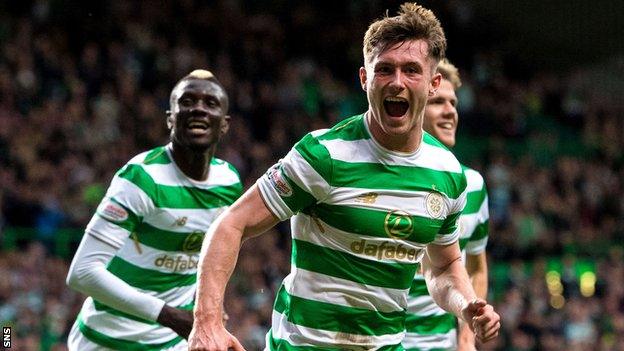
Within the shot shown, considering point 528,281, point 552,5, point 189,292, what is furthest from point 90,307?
point 552,5

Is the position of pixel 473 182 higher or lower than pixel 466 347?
higher

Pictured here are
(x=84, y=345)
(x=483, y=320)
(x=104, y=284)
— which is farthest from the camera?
(x=84, y=345)

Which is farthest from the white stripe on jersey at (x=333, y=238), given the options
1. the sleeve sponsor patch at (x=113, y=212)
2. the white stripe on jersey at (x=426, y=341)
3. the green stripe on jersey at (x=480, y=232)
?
the green stripe on jersey at (x=480, y=232)

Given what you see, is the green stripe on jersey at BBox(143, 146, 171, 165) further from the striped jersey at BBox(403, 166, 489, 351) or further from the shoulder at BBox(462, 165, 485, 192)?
the shoulder at BBox(462, 165, 485, 192)

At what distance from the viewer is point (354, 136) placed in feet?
14.7

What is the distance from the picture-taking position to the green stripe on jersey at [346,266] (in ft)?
14.5

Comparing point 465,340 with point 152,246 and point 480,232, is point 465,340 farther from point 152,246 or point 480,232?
point 152,246

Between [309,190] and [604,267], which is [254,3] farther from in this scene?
[309,190]

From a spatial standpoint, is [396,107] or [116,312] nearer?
[396,107]

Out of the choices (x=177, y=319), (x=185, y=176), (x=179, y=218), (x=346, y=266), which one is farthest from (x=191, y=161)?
(x=346, y=266)

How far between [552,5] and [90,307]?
696 inches

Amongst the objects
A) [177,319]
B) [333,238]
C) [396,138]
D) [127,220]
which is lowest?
[177,319]

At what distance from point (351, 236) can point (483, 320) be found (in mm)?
613

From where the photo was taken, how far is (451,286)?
484cm
